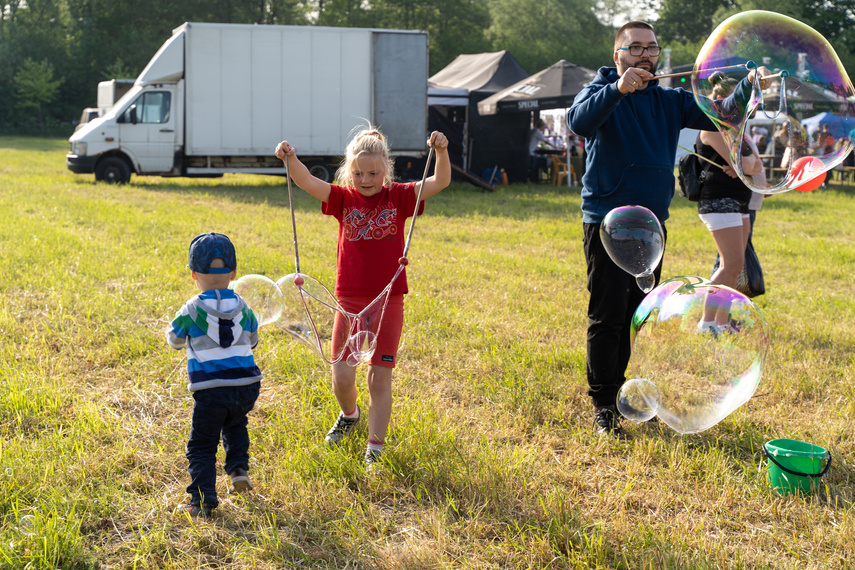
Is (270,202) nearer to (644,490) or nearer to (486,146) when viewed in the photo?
(486,146)

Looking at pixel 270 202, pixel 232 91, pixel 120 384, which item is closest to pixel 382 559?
pixel 120 384

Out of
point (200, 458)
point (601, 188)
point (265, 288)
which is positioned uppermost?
point (601, 188)

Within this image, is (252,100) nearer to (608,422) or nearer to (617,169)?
(617,169)

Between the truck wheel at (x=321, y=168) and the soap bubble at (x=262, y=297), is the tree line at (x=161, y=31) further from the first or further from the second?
the soap bubble at (x=262, y=297)

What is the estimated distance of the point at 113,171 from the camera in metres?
17.8

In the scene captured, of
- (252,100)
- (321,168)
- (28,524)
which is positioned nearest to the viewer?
(28,524)

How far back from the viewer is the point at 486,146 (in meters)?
21.4

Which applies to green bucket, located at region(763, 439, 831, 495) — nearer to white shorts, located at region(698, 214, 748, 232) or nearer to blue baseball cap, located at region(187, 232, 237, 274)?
white shorts, located at region(698, 214, 748, 232)

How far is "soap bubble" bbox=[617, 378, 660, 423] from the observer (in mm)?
3438

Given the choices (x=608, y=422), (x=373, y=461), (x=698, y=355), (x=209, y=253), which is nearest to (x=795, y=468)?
(x=698, y=355)

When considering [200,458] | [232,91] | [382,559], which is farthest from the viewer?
[232,91]

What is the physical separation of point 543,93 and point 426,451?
16303 millimetres

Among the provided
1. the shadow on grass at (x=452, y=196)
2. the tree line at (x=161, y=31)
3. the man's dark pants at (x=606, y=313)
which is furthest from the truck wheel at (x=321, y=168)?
the tree line at (x=161, y=31)

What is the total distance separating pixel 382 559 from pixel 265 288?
1.42 meters
